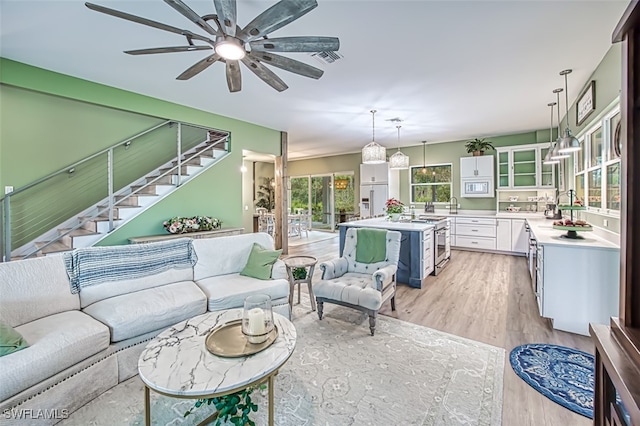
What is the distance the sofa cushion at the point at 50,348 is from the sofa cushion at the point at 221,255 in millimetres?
1139

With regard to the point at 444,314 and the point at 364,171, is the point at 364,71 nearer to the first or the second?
the point at 444,314

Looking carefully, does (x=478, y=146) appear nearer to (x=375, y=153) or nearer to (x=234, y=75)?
(x=375, y=153)

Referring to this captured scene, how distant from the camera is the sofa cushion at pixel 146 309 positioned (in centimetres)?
220

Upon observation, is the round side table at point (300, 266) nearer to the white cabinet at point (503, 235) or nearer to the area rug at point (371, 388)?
the area rug at point (371, 388)

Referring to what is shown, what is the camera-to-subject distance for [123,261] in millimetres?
2752

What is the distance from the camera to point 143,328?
229 cm

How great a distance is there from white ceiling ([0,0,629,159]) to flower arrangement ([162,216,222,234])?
1987mm

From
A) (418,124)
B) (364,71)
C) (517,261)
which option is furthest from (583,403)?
(418,124)

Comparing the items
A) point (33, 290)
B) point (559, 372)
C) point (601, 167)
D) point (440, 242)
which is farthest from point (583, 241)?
point (33, 290)

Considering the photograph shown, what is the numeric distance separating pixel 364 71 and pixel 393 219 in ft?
8.92

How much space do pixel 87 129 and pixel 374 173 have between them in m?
6.86

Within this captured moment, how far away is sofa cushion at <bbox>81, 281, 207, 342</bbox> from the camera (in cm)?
220

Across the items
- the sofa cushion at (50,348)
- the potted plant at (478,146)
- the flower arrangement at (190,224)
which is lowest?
the sofa cushion at (50,348)

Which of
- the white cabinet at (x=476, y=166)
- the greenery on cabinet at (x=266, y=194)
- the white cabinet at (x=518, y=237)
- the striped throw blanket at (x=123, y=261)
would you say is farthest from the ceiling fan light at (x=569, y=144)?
the greenery on cabinet at (x=266, y=194)
